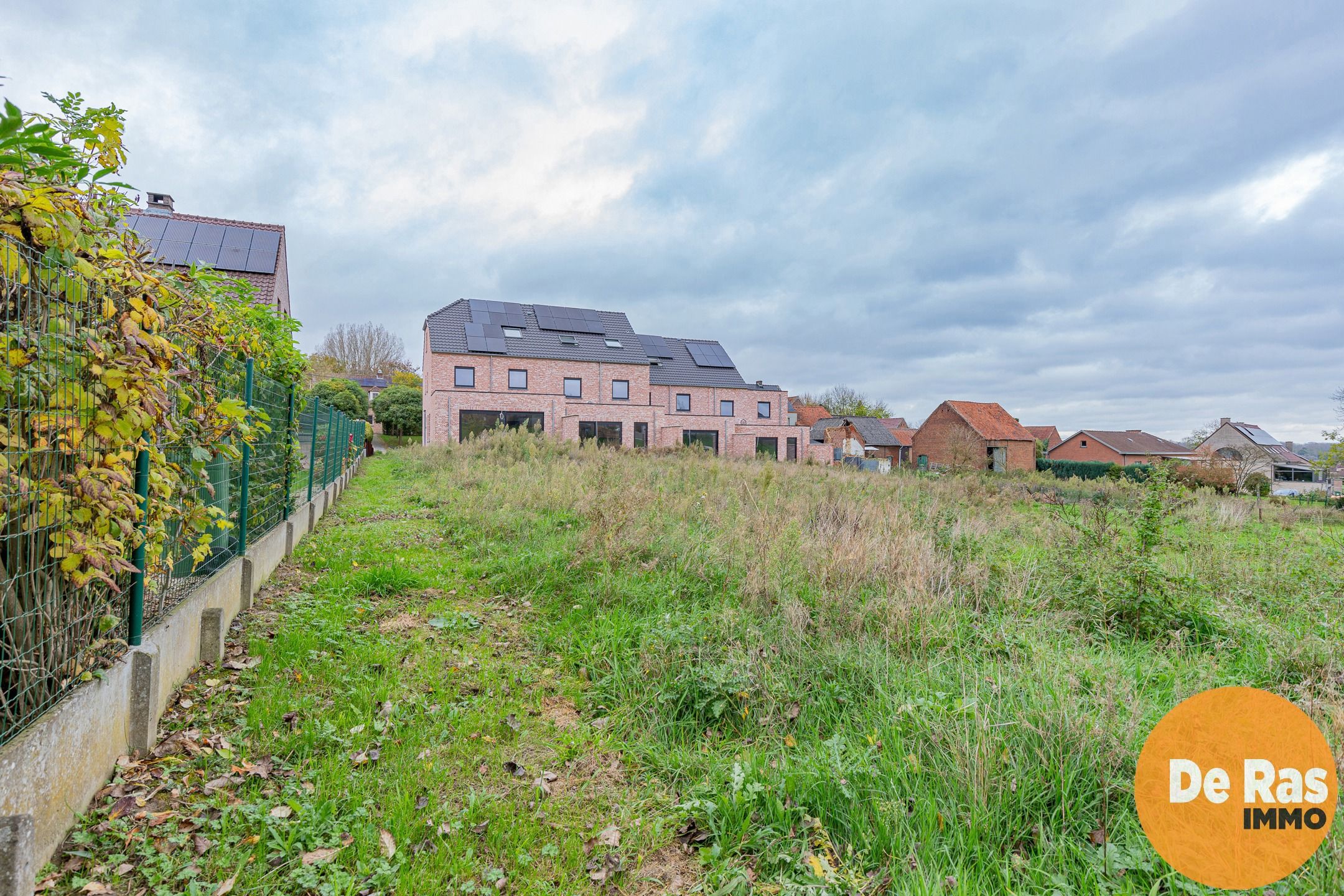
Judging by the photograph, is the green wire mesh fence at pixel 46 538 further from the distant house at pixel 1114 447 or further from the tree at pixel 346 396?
the distant house at pixel 1114 447

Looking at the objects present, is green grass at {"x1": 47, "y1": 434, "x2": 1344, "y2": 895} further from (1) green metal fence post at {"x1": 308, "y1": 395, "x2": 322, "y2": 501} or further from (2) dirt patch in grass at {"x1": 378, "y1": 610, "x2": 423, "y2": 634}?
(1) green metal fence post at {"x1": 308, "y1": 395, "x2": 322, "y2": 501}

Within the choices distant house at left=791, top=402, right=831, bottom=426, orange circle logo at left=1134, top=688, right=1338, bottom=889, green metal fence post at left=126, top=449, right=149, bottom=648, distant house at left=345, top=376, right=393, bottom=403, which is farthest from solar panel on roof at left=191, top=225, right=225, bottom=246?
distant house at left=791, top=402, right=831, bottom=426

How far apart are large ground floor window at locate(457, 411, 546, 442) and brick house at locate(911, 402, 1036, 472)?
2571cm

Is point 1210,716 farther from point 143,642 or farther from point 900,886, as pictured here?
point 143,642

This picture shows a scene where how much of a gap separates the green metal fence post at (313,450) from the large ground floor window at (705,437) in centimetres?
2650

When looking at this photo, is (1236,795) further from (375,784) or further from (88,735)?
(88,735)

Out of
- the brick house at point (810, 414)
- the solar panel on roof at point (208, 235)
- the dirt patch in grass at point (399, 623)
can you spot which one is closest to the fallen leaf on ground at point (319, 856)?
the dirt patch in grass at point (399, 623)

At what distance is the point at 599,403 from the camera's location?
31.7 m

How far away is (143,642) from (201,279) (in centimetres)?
190

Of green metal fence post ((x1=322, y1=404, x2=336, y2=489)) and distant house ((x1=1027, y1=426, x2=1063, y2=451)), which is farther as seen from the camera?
distant house ((x1=1027, y1=426, x2=1063, y2=451))

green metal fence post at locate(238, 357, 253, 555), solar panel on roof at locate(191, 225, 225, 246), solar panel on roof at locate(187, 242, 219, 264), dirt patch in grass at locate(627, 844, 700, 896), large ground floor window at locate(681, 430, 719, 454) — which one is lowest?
dirt patch in grass at locate(627, 844, 700, 896)

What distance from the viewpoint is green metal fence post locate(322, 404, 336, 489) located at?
32.4ft

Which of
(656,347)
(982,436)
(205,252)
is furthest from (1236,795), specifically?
(982,436)

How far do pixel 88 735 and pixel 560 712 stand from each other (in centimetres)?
207
